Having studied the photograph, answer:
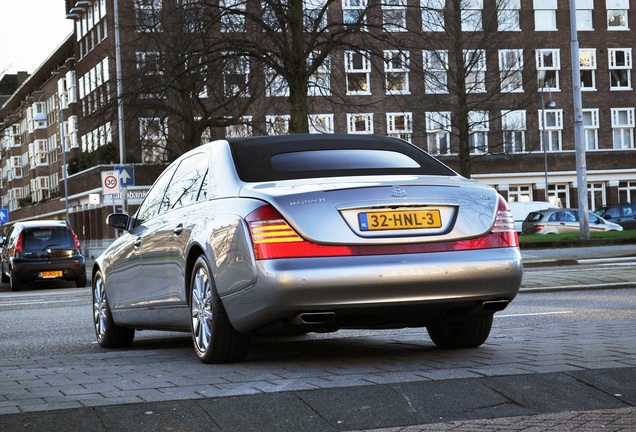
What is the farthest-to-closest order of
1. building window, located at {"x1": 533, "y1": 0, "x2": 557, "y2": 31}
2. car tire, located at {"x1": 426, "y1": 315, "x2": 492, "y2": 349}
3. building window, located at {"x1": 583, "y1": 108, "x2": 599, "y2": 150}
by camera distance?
building window, located at {"x1": 583, "y1": 108, "x2": 599, "y2": 150} → building window, located at {"x1": 533, "y1": 0, "x2": 557, "y2": 31} → car tire, located at {"x1": 426, "y1": 315, "x2": 492, "y2": 349}

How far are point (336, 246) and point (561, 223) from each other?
40.2 metres

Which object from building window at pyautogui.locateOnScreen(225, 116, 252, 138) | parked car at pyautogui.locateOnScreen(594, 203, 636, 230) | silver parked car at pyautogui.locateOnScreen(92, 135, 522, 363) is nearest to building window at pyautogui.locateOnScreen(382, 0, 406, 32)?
building window at pyautogui.locateOnScreen(225, 116, 252, 138)

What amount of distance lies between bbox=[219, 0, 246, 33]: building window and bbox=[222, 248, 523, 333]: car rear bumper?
22139 mm

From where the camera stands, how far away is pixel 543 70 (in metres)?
69.9

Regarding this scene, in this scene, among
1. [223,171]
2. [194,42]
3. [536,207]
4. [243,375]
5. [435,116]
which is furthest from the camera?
[435,116]

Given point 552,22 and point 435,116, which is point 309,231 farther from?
point 552,22

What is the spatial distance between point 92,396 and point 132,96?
26025mm

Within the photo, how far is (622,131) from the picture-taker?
236 ft

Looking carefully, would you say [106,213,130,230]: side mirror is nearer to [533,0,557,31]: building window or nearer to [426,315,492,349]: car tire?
[426,315,492,349]: car tire

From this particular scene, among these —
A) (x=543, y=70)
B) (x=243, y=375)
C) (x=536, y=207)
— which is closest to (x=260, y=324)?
(x=243, y=375)

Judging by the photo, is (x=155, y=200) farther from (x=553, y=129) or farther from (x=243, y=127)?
(x=553, y=129)

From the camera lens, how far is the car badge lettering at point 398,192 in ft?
23.2

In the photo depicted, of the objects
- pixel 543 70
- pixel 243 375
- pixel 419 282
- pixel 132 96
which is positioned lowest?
pixel 243 375

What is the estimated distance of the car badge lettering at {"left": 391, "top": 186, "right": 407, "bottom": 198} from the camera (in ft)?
23.2
